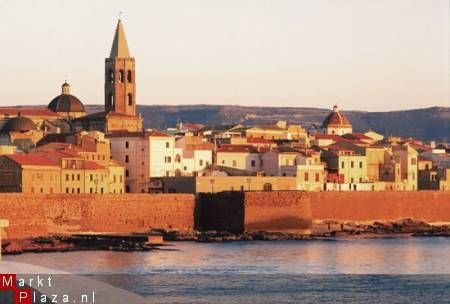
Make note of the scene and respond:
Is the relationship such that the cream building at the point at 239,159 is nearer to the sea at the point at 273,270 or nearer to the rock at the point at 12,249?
the sea at the point at 273,270

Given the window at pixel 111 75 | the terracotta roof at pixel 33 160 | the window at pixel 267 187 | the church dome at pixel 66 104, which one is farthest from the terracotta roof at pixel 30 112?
the terracotta roof at pixel 33 160

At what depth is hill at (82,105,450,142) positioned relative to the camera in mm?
148375

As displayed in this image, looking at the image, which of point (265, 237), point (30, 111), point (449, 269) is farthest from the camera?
point (30, 111)

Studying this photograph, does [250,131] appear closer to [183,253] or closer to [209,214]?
[209,214]

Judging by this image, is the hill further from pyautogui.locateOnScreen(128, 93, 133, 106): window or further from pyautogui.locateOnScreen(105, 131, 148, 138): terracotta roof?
pyautogui.locateOnScreen(105, 131, 148, 138): terracotta roof

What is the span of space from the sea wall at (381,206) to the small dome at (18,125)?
1429 centimetres

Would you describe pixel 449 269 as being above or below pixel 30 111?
below

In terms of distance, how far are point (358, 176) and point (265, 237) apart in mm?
13423

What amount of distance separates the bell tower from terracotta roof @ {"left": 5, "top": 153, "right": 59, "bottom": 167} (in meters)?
16.3

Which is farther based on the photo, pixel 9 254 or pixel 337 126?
pixel 337 126

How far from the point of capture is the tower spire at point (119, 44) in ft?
235

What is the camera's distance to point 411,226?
61594 mm

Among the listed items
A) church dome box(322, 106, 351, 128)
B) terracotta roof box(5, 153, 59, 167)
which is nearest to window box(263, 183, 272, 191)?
terracotta roof box(5, 153, 59, 167)

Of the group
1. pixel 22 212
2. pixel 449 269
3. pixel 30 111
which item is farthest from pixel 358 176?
pixel 449 269
